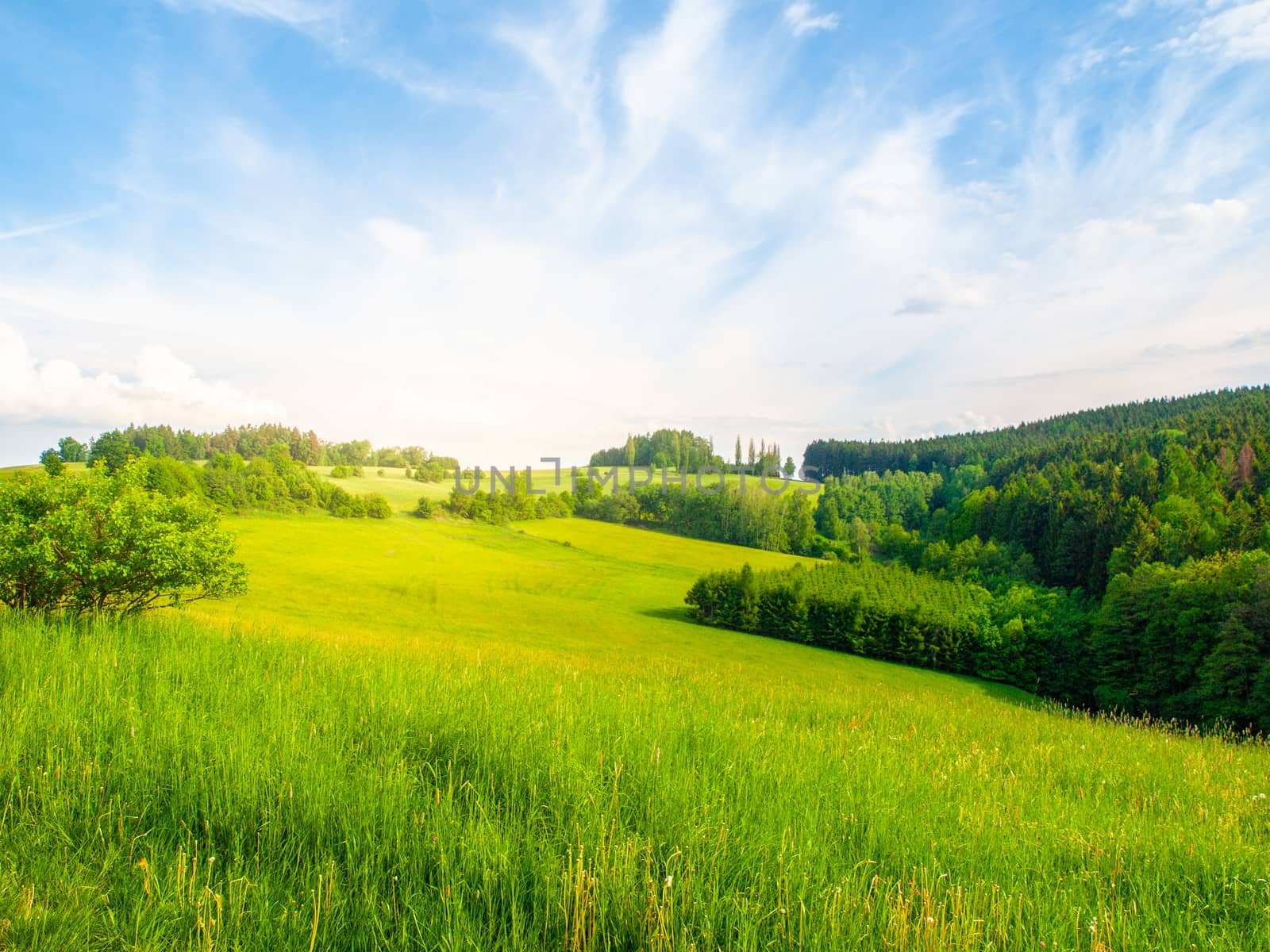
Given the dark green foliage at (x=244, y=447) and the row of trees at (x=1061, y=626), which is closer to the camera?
the row of trees at (x=1061, y=626)

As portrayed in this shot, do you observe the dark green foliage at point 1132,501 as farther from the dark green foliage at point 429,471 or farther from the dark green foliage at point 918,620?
the dark green foliage at point 429,471

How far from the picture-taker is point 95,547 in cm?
1387

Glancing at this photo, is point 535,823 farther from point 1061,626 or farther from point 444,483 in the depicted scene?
point 444,483

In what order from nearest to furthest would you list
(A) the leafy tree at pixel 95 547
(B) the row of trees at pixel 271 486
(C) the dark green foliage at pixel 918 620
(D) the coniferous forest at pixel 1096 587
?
(A) the leafy tree at pixel 95 547, (D) the coniferous forest at pixel 1096 587, (C) the dark green foliage at pixel 918 620, (B) the row of trees at pixel 271 486

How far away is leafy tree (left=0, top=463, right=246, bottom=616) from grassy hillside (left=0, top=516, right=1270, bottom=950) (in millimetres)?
7078

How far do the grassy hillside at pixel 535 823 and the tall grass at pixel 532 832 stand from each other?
0.02m

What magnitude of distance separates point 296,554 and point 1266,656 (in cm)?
10700

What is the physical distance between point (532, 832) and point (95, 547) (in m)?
15.9

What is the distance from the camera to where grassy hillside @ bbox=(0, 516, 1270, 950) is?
2.77 meters

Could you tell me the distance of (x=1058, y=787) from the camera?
6.07 metres

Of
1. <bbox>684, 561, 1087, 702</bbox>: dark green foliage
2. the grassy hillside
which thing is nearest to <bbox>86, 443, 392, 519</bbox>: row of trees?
<bbox>684, 561, 1087, 702</bbox>: dark green foliage

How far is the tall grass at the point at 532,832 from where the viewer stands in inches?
108

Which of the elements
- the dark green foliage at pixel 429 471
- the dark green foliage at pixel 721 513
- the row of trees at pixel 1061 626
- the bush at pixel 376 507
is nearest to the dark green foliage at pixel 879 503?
the dark green foliage at pixel 721 513

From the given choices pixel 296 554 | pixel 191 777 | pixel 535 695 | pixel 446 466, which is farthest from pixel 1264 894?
pixel 446 466
